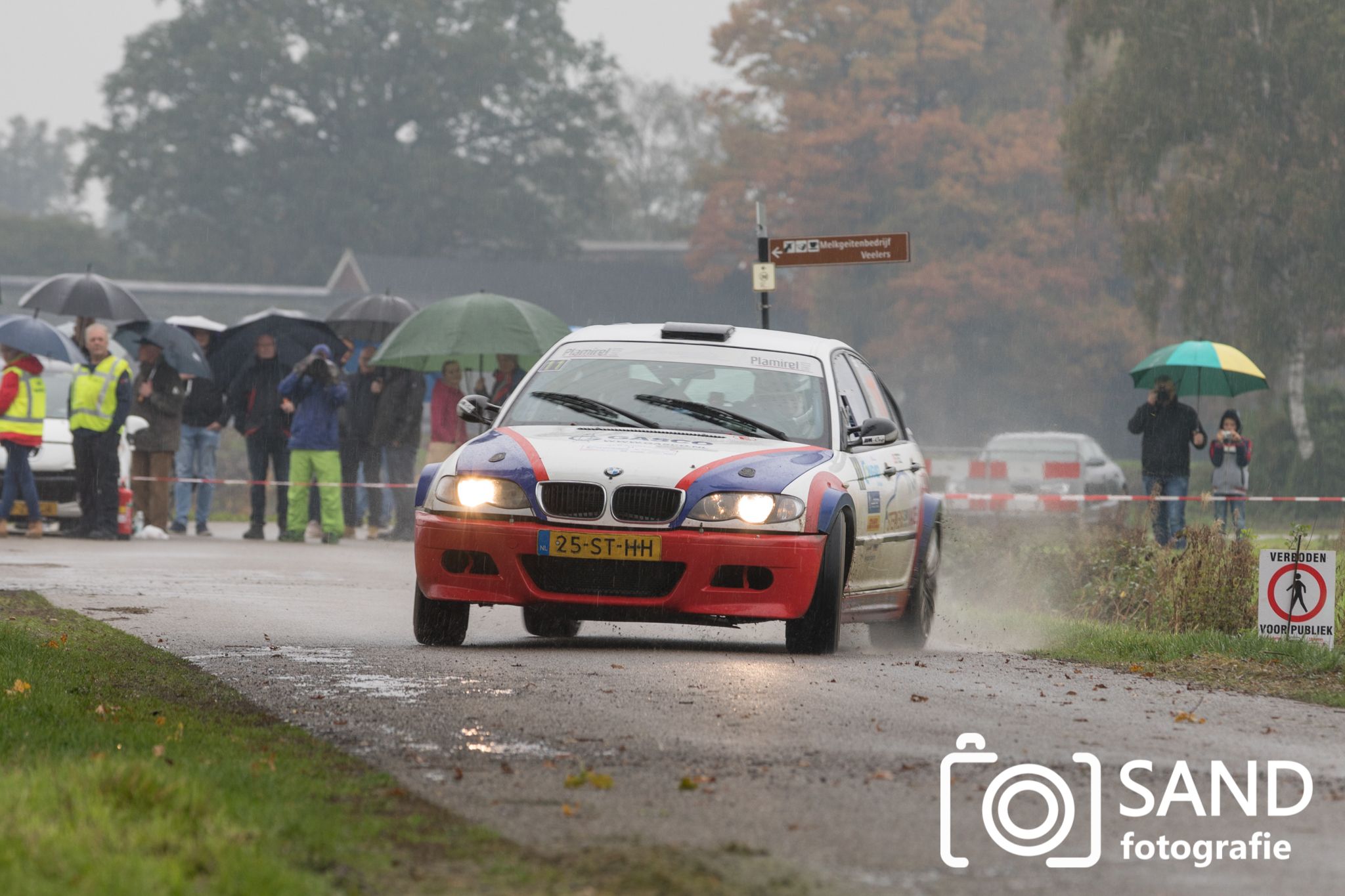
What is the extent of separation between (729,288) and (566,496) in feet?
221

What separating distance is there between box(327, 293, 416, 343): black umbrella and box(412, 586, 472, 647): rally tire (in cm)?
1613

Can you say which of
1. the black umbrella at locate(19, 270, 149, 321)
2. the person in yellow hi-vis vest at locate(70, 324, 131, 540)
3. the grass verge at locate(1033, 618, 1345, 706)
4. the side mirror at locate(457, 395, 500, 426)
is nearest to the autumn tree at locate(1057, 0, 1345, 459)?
the black umbrella at locate(19, 270, 149, 321)

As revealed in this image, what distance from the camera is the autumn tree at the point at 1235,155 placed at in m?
42.1

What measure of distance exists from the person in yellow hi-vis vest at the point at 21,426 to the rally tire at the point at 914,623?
1124cm

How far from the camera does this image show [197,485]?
82.8 ft

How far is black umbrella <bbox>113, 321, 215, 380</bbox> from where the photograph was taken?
77.3ft

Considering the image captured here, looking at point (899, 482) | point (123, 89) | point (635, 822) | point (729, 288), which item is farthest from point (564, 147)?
point (635, 822)

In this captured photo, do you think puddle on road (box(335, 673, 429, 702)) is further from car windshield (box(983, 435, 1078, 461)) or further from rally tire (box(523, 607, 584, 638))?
car windshield (box(983, 435, 1078, 461))

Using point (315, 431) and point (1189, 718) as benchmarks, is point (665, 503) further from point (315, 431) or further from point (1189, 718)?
point (315, 431)

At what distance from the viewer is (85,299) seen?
24.2 meters

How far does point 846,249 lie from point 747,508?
8488mm

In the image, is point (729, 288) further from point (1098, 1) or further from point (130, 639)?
point (130, 639)

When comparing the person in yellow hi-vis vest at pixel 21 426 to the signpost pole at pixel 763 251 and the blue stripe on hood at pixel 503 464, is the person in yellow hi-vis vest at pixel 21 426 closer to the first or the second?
the signpost pole at pixel 763 251

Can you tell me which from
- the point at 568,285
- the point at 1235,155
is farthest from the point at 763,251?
the point at 568,285
